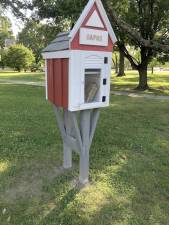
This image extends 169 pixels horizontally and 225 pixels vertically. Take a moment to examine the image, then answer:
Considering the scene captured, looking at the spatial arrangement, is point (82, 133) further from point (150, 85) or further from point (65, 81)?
point (150, 85)

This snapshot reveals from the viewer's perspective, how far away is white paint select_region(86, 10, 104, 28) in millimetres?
3447

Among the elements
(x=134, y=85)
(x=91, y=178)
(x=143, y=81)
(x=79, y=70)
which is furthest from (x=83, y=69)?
(x=134, y=85)

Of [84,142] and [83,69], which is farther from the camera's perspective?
[84,142]

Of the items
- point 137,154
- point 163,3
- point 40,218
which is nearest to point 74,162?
point 137,154

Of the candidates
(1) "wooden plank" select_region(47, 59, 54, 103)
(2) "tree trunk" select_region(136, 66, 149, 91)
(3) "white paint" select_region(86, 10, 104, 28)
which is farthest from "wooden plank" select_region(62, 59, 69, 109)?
(2) "tree trunk" select_region(136, 66, 149, 91)

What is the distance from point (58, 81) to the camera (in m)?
3.76

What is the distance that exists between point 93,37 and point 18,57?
3995cm

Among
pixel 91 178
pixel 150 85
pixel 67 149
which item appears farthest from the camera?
pixel 150 85

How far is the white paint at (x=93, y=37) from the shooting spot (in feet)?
11.2

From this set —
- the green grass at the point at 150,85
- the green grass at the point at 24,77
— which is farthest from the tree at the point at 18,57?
the green grass at the point at 150,85

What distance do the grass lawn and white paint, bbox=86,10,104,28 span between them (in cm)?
209

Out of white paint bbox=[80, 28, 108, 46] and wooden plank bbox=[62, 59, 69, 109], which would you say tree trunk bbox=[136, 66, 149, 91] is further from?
wooden plank bbox=[62, 59, 69, 109]

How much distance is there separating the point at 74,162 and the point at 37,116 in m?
3.36

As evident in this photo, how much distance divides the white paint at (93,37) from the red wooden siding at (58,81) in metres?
0.32
